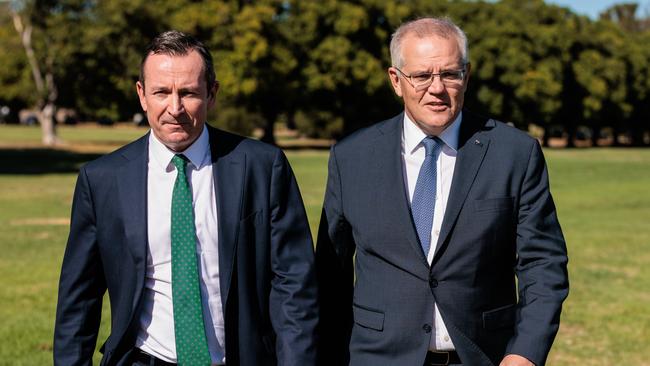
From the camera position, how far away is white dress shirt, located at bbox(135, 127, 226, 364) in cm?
346

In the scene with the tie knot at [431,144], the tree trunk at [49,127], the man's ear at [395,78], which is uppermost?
the man's ear at [395,78]

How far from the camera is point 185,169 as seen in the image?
3.54 m

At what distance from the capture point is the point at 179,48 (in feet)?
11.3

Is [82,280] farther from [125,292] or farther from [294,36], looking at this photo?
[294,36]

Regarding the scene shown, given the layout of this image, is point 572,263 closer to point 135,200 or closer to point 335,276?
point 335,276

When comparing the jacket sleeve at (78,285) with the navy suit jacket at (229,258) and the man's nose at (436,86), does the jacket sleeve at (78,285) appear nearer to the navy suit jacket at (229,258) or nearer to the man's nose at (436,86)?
the navy suit jacket at (229,258)

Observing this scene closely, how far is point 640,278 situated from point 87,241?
10792 millimetres

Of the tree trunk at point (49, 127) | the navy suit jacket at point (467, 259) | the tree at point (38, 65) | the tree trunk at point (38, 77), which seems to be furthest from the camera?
the tree trunk at point (49, 127)

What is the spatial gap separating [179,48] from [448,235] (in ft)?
4.15

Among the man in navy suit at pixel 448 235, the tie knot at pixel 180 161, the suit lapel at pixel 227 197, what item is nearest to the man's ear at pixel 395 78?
the man in navy suit at pixel 448 235

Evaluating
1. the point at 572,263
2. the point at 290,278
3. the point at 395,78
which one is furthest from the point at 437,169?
the point at 572,263

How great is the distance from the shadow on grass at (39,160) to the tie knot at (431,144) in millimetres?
32988

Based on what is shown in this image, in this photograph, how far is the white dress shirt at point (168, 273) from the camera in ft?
11.3

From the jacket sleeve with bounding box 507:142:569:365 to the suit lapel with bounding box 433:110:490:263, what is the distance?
0.69 feet
